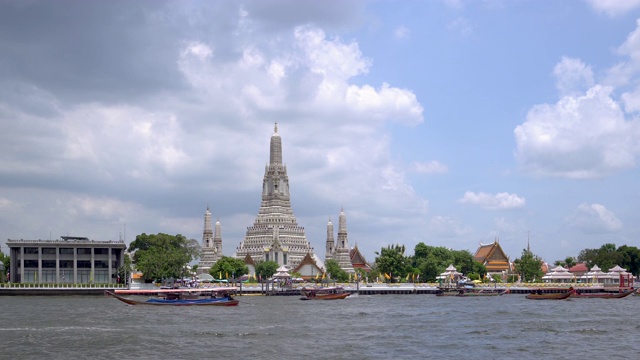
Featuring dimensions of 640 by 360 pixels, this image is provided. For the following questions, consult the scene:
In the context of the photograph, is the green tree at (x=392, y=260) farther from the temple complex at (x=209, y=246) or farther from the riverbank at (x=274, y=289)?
the temple complex at (x=209, y=246)

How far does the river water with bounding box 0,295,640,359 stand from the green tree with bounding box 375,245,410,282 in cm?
6007

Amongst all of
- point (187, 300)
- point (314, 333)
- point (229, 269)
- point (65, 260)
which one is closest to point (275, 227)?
point (229, 269)

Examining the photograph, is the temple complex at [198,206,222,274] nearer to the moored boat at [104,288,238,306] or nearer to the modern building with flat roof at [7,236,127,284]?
the modern building with flat roof at [7,236,127,284]

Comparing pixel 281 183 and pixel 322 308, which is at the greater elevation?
pixel 281 183

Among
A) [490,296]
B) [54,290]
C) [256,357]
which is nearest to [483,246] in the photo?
[490,296]

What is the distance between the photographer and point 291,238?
7318 inches

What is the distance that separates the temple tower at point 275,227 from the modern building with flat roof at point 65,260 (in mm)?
45822

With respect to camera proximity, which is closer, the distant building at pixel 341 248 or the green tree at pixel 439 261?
the green tree at pixel 439 261

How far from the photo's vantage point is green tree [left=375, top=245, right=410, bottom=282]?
481 ft

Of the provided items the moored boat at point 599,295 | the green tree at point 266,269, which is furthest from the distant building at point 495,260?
the moored boat at point 599,295

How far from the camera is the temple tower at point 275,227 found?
180m

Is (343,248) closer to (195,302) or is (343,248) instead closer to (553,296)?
(553,296)

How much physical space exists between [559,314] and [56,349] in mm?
47557

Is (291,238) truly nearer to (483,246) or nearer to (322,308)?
(483,246)
